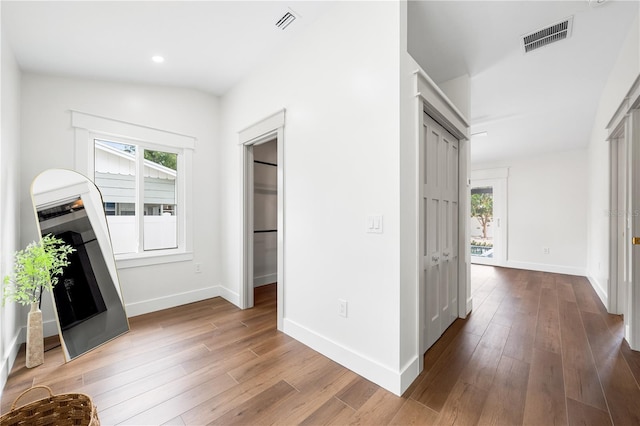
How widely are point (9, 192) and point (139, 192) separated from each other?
3.67ft

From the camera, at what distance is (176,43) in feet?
8.07

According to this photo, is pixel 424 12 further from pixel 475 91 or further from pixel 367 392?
pixel 367 392

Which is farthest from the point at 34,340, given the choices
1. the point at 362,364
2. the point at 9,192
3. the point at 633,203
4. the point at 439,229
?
the point at 633,203

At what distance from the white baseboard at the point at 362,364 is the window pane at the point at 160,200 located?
7.08 feet

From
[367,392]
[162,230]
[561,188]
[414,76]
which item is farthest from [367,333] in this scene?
[561,188]

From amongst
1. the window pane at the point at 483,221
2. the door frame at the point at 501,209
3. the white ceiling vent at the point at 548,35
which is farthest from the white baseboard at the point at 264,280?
the window pane at the point at 483,221

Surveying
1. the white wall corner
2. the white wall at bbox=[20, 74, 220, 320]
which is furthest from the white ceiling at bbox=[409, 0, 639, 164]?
the white wall at bbox=[20, 74, 220, 320]

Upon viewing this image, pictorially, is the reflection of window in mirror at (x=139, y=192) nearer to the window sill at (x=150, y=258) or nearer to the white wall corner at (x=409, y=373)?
the window sill at (x=150, y=258)

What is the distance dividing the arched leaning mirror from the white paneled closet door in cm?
293

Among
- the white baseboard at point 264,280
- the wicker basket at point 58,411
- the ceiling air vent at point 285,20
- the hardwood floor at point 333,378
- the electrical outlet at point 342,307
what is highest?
the ceiling air vent at point 285,20

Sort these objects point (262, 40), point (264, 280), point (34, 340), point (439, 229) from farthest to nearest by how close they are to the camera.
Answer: point (264, 280) → point (262, 40) → point (439, 229) → point (34, 340)

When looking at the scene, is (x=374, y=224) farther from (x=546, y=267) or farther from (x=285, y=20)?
(x=546, y=267)

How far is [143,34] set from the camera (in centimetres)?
228

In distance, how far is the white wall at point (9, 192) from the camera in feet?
6.23
